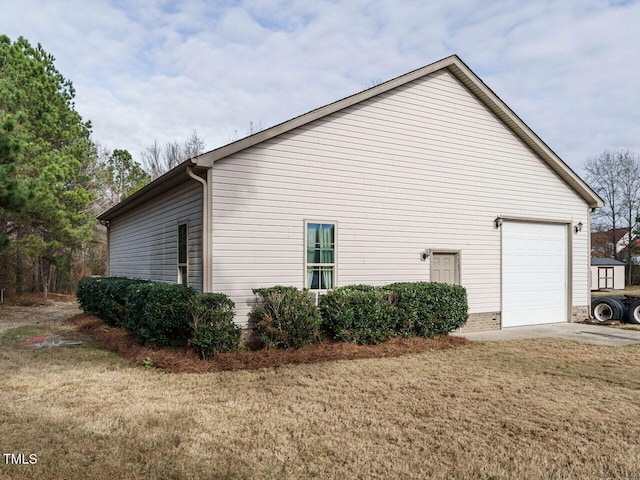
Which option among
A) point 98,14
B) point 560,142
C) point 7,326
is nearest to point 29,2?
point 98,14

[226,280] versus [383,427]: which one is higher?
[226,280]

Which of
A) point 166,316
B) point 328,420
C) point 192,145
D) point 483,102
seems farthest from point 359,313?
point 192,145

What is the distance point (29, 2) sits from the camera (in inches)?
356

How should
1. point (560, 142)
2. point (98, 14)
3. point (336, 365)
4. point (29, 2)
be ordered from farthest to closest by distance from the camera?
point (560, 142), point (98, 14), point (29, 2), point (336, 365)

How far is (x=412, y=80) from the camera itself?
10211mm

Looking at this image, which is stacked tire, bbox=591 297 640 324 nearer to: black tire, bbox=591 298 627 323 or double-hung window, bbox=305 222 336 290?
black tire, bbox=591 298 627 323

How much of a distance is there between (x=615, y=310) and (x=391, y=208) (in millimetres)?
8051

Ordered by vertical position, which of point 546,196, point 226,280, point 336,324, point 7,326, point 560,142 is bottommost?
point 7,326

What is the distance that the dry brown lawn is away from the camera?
11.8 feet

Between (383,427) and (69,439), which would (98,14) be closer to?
(69,439)

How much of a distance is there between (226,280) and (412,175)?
16.3 feet

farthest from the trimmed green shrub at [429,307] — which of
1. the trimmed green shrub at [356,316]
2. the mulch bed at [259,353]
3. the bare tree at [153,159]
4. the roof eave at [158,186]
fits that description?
the bare tree at [153,159]

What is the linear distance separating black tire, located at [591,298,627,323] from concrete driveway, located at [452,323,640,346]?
1129 mm

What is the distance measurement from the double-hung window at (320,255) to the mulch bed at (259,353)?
1.30 meters
